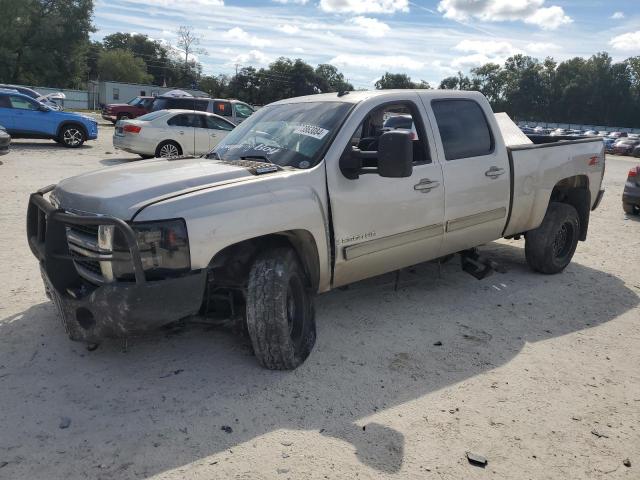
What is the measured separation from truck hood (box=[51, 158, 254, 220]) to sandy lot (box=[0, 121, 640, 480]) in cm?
112

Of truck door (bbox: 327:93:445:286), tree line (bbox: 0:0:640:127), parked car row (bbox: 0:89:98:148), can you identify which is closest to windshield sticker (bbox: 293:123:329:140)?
truck door (bbox: 327:93:445:286)

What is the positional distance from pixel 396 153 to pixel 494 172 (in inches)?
70.8

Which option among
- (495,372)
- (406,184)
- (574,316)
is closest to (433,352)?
(495,372)

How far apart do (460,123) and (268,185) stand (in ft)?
7.36

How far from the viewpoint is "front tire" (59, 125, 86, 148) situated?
59.1ft

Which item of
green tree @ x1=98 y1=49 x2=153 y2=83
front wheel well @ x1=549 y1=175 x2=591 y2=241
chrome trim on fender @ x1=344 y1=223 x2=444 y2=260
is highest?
green tree @ x1=98 y1=49 x2=153 y2=83

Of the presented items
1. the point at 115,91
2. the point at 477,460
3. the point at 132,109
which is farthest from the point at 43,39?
the point at 477,460

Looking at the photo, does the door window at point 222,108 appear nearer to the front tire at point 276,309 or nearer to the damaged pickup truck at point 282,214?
the damaged pickup truck at point 282,214

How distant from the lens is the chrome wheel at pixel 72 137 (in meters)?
18.0

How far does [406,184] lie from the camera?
173 inches

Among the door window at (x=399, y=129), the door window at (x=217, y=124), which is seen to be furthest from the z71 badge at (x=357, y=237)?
the door window at (x=217, y=124)

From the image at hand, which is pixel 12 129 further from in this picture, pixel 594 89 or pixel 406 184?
pixel 594 89

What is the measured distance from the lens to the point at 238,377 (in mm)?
3650

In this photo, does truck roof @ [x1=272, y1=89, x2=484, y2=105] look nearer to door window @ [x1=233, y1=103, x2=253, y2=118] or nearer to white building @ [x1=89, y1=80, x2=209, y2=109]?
door window @ [x1=233, y1=103, x2=253, y2=118]
